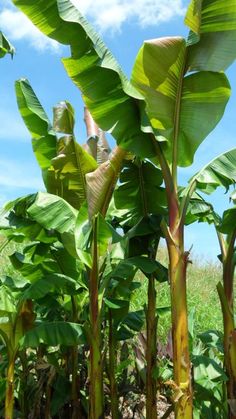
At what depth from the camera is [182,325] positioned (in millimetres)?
3480

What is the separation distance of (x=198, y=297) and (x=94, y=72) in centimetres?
731

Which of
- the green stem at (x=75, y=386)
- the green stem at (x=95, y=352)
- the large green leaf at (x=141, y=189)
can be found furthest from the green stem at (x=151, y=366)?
the large green leaf at (x=141, y=189)

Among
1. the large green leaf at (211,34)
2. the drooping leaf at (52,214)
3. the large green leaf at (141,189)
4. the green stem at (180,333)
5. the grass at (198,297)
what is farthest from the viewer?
the grass at (198,297)

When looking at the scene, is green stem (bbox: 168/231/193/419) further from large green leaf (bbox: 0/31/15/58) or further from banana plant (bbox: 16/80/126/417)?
large green leaf (bbox: 0/31/15/58)

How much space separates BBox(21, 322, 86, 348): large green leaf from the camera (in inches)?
154

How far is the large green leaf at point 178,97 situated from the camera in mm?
3807

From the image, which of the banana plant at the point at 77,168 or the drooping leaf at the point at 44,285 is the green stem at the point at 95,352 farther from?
the drooping leaf at the point at 44,285

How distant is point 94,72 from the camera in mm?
3801

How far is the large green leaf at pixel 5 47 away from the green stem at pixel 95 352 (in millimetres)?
2243

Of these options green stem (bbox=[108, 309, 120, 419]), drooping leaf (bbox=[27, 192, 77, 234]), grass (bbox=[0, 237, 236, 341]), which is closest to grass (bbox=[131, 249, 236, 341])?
grass (bbox=[0, 237, 236, 341])

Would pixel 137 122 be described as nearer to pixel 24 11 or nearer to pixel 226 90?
pixel 226 90

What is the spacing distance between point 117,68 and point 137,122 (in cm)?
42

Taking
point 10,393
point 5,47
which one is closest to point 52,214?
point 10,393

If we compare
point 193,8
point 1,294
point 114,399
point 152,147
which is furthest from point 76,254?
point 193,8
